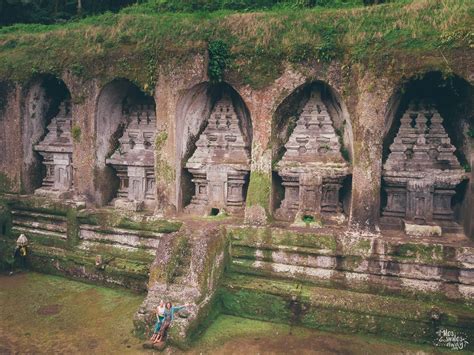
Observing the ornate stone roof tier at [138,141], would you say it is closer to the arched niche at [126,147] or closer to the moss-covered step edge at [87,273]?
the arched niche at [126,147]

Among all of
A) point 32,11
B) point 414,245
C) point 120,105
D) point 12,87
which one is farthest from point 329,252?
point 32,11

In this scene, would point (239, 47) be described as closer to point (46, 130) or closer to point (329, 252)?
point (329, 252)

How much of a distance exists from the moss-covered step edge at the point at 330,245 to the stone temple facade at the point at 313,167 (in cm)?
97

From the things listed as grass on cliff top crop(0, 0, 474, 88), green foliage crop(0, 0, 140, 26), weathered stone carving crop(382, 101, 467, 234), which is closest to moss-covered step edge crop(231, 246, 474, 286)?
weathered stone carving crop(382, 101, 467, 234)

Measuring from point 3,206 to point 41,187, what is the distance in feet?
4.24

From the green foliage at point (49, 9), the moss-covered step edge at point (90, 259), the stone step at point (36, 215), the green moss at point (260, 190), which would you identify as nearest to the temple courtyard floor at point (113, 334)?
the moss-covered step edge at point (90, 259)

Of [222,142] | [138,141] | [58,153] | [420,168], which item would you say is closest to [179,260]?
[222,142]

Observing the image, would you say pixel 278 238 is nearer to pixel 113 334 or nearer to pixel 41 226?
pixel 113 334

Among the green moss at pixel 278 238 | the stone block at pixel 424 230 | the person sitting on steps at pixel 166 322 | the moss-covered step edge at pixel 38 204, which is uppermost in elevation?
the moss-covered step edge at pixel 38 204

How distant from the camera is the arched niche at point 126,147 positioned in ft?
41.7

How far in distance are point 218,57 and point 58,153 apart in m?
6.23

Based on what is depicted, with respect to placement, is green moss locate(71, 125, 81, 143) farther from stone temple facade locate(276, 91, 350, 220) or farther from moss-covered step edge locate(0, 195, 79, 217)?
stone temple facade locate(276, 91, 350, 220)

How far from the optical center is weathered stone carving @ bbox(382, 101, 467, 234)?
404 inches

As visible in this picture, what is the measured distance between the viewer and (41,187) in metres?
14.0
